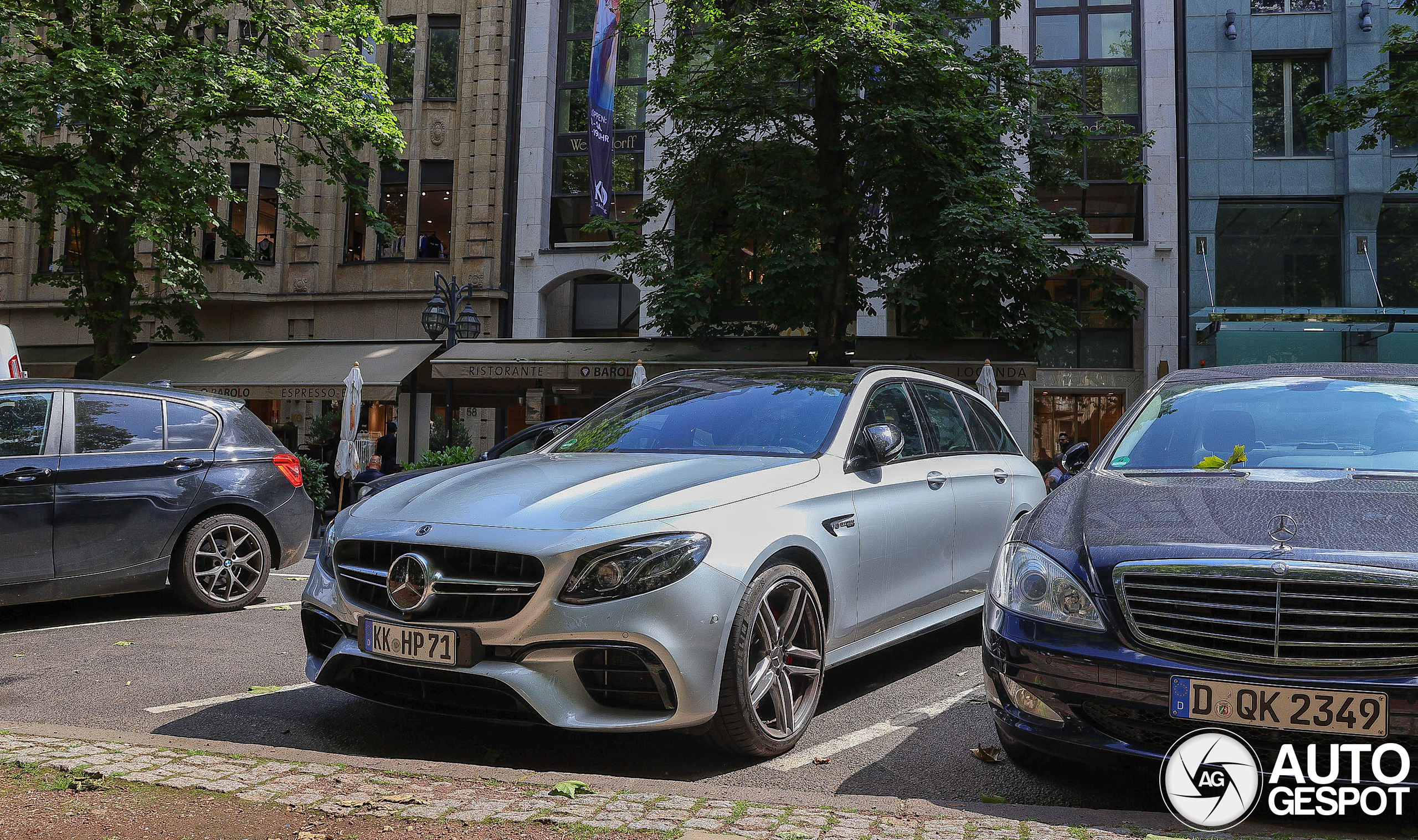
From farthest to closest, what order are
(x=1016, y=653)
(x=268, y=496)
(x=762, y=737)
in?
(x=268, y=496) < (x=762, y=737) < (x=1016, y=653)

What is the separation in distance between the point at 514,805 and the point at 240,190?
2750 centimetres

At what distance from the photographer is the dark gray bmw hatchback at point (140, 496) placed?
6.64 meters

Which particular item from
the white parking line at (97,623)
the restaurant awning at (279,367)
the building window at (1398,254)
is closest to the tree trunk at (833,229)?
the restaurant awning at (279,367)

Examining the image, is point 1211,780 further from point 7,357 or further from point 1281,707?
point 7,357

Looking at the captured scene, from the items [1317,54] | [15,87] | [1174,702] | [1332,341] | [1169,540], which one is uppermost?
[1317,54]

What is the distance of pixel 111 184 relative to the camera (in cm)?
1648

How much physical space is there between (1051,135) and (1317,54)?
1089 cm

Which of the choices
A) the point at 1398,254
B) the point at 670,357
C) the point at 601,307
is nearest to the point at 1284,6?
the point at 1398,254

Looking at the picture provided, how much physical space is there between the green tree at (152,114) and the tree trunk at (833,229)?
7.29 metres

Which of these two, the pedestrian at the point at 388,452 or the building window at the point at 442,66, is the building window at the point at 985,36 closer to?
the building window at the point at 442,66

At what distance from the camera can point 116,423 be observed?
23.6 ft

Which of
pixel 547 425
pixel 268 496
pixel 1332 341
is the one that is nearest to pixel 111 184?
pixel 547 425

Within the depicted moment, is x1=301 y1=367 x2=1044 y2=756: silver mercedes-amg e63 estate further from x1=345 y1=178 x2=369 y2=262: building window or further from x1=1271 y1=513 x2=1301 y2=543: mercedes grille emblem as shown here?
x1=345 y1=178 x2=369 y2=262: building window

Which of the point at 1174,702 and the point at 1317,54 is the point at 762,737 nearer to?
the point at 1174,702
